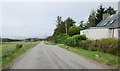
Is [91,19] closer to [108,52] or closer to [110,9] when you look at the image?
[110,9]

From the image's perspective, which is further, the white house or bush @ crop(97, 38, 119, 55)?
the white house

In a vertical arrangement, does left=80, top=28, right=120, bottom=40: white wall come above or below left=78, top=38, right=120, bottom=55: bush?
above

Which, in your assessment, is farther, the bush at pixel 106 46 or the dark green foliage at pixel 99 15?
the dark green foliage at pixel 99 15

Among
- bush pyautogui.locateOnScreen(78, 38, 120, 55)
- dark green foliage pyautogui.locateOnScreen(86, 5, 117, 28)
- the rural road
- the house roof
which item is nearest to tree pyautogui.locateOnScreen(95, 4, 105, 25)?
dark green foliage pyautogui.locateOnScreen(86, 5, 117, 28)

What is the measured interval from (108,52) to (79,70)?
1426 cm

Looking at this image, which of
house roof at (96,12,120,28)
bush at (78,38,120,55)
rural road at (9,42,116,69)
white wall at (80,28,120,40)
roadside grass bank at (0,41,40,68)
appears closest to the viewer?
rural road at (9,42,116,69)

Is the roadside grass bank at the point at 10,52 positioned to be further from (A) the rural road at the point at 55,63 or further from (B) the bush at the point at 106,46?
(B) the bush at the point at 106,46

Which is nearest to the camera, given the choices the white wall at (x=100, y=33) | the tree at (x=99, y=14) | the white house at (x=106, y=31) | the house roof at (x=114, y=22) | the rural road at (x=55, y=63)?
the rural road at (x=55, y=63)

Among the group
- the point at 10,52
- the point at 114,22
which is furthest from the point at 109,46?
the point at 114,22

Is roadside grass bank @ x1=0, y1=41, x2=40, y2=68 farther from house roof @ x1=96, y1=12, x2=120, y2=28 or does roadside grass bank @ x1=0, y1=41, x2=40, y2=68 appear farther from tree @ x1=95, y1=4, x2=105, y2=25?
tree @ x1=95, y1=4, x2=105, y2=25

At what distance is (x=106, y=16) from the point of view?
61125 millimetres

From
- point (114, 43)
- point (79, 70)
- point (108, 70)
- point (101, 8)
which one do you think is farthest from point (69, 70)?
point (101, 8)

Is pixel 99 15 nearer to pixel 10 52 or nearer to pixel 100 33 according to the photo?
pixel 100 33

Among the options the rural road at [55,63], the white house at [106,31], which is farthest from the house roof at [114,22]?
the rural road at [55,63]
